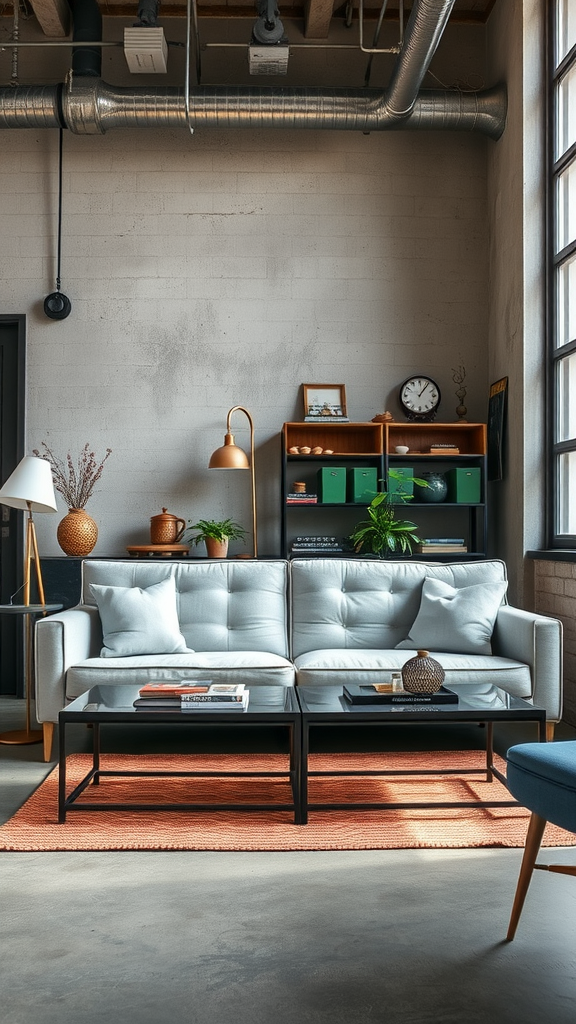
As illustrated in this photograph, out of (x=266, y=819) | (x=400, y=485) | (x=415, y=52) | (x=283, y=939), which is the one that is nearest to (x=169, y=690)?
(x=266, y=819)

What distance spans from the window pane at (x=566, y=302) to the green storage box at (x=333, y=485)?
5.03ft

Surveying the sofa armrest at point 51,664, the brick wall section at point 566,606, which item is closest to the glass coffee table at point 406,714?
the sofa armrest at point 51,664

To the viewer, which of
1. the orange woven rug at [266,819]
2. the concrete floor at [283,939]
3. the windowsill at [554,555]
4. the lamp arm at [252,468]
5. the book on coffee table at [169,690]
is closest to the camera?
the concrete floor at [283,939]

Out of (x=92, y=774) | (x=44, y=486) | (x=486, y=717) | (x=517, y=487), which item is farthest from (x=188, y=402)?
(x=486, y=717)

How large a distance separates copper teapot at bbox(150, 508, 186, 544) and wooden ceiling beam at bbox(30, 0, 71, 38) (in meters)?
3.29

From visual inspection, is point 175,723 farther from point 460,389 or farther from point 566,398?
point 460,389

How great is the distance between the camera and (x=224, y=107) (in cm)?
561

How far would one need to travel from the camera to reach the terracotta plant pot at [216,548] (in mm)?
5648

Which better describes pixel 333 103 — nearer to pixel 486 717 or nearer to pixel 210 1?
pixel 210 1

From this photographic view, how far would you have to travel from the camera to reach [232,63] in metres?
6.18

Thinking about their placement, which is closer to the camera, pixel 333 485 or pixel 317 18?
pixel 333 485

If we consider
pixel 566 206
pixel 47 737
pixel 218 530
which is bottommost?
pixel 47 737

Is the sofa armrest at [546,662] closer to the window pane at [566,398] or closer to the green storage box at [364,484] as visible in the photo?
the window pane at [566,398]

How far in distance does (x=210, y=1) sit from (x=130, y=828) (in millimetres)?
5357
